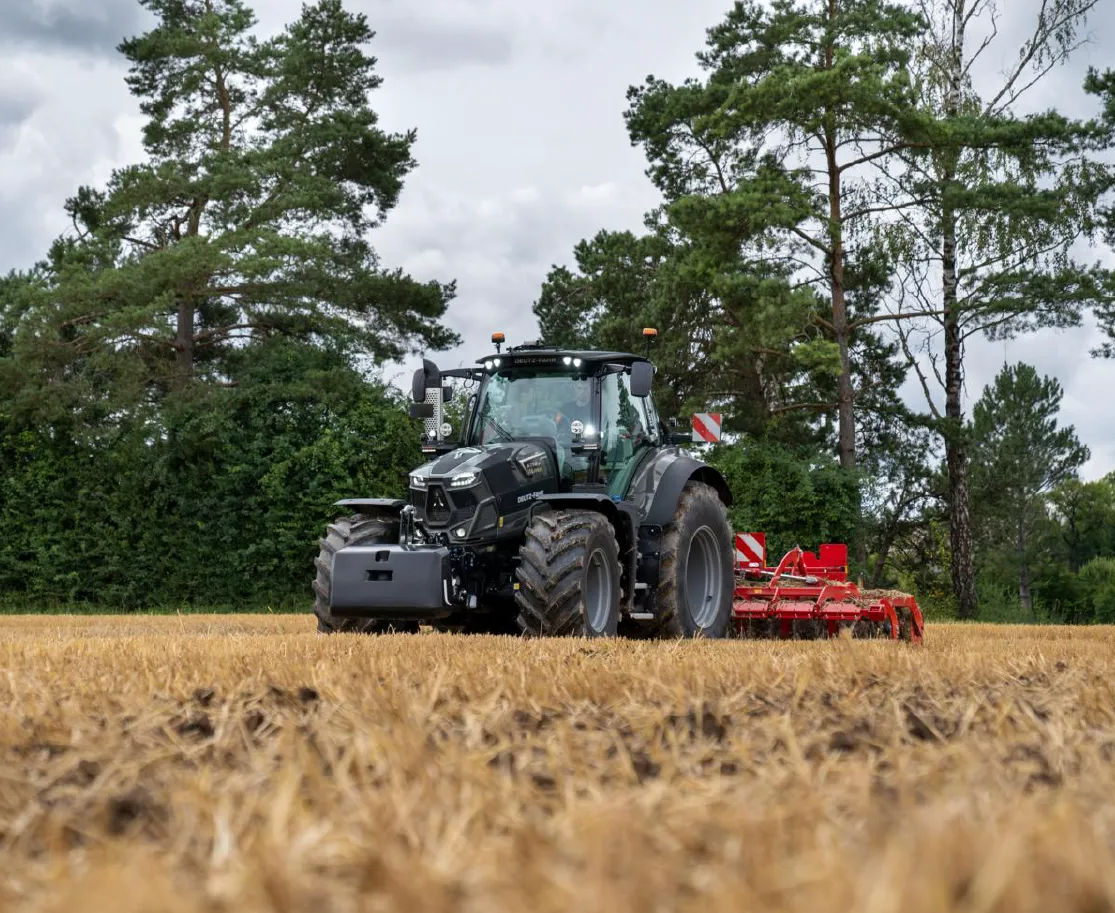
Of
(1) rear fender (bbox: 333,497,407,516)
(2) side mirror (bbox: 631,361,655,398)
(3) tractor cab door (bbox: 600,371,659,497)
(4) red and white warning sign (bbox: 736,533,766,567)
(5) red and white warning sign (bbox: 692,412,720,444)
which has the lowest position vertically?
(4) red and white warning sign (bbox: 736,533,766,567)

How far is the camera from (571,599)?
8.84 m

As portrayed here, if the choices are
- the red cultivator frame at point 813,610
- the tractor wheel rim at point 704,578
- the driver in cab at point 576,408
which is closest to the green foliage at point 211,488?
the red cultivator frame at point 813,610

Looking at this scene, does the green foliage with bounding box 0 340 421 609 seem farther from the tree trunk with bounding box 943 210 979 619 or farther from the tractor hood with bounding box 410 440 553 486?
the tractor hood with bounding box 410 440 553 486

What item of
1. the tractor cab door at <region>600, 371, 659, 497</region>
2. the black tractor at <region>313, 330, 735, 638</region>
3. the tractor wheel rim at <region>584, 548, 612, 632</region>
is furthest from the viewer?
the tractor cab door at <region>600, 371, 659, 497</region>

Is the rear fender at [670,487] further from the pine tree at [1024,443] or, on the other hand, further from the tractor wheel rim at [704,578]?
the pine tree at [1024,443]

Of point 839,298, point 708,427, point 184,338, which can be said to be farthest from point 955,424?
point 184,338

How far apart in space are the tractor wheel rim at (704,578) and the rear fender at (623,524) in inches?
43.5

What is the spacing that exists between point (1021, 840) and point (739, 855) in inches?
11.6

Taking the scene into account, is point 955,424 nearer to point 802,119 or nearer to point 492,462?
point 802,119

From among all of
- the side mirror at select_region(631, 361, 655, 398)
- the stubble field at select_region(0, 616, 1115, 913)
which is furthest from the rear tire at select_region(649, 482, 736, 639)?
the stubble field at select_region(0, 616, 1115, 913)

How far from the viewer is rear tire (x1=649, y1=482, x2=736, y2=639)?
10.2 m

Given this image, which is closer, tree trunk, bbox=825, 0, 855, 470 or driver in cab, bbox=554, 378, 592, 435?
driver in cab, bbox=554, 378, 592, 435

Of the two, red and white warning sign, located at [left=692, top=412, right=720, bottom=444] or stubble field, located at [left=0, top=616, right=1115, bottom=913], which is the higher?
red and white warning sign, located at [left=692, top=412, right=720, bottom=444]

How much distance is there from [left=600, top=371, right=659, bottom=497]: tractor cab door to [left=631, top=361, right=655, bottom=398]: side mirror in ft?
1.35
